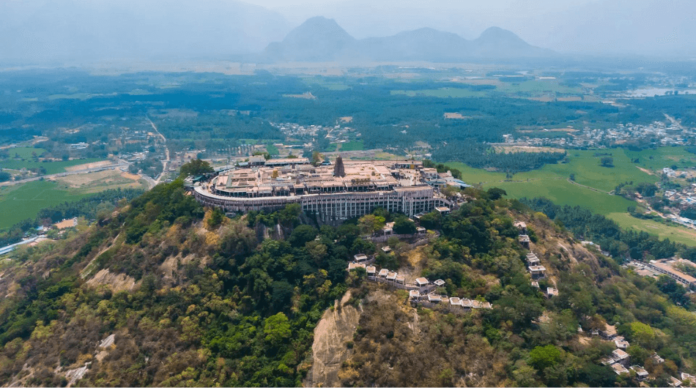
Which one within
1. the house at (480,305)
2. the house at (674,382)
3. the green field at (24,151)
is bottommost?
the house at (674,382)

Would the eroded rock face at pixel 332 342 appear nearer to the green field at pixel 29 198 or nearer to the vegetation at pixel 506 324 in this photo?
the vegetation at pixel 506 324

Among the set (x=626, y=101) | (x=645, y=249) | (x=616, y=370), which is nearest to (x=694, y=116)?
(x=626, y=101)

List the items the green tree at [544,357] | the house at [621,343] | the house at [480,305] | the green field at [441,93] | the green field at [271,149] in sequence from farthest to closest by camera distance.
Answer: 1. the green field at [441,93]
2. the green field at [271,149]
3. the house at [480,305]
4. the house at [621,343]
5. the green tree at [544,357]

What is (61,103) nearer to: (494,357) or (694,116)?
(494,357)

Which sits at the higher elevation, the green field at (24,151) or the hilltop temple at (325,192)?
the hilltop temple at (325,192)

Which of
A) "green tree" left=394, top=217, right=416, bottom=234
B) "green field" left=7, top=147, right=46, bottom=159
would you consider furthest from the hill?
"green field" left=7, top=147, right=46, bottom=159

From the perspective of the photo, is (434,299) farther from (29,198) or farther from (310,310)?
(29,198)

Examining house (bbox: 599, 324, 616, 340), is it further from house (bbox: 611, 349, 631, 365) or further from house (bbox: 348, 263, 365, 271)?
house (bbox: 348, 263, 365, 271)

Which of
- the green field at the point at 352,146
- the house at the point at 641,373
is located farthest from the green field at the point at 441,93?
the house at the point at 641,373
